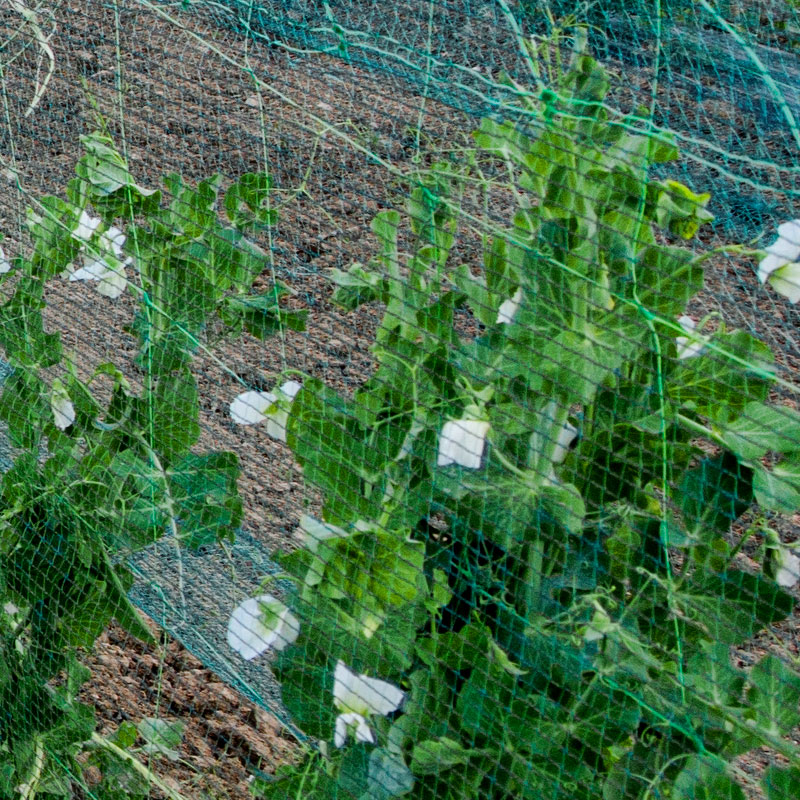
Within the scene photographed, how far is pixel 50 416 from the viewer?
1.26m

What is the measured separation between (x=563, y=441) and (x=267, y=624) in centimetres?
33

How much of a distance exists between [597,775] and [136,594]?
0.71 m

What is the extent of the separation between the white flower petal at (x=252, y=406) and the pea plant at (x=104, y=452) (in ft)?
A: 0.23

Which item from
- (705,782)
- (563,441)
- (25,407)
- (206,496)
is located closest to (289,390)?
(206,496)

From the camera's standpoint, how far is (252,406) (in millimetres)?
1082

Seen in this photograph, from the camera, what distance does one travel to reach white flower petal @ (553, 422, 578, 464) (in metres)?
0.93

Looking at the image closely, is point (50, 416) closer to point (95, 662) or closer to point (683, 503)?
point (95, 662)

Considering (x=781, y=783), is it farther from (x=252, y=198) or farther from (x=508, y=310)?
(x=252, y=198)

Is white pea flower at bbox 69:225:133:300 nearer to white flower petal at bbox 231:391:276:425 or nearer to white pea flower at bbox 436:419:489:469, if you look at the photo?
white flower petal at bbox 231:391:276:425

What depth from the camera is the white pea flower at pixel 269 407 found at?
1.06 m

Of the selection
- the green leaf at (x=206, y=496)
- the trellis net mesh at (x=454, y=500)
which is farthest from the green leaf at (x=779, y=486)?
the green leaf at (x=206, y=496)

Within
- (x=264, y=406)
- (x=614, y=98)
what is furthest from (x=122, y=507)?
(x=614, y=98)

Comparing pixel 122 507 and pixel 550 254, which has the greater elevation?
pixel 550 254

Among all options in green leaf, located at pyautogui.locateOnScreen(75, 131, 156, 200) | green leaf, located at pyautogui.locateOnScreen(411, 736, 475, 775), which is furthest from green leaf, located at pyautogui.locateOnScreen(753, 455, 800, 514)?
green leaf, located at pyautogui.locateOnScreen(75, 131, 156, 200)
